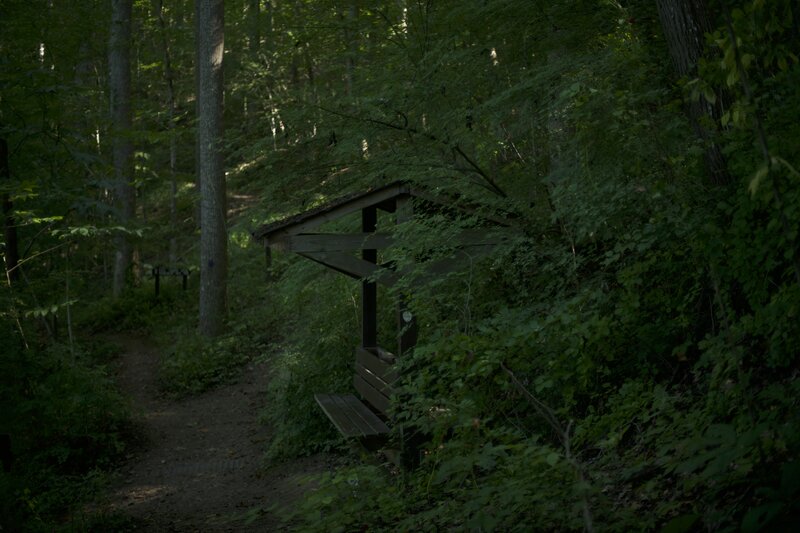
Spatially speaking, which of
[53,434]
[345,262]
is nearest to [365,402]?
[345,262]

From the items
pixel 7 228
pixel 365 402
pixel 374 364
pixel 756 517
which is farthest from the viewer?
pixel 365 402

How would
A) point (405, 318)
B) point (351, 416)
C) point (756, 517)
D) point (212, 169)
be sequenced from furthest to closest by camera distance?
point (212, 169) → point (351, 416) → point (405, 318) → point (756, 517)

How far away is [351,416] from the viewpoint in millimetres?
8469

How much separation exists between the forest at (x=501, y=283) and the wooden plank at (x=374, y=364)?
194mm

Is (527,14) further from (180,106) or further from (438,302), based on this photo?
(180,106)

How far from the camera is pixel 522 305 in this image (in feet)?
22.4

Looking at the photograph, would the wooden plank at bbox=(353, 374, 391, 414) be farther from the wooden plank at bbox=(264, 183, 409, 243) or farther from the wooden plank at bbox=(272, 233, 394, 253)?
the wooden plank at bbox=(264, 183, 409, 243)

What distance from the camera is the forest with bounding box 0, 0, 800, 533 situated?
4.09 m

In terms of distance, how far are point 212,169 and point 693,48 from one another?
1193 centimetres

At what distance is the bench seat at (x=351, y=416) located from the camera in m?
7.79

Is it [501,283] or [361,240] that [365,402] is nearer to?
[361,240]

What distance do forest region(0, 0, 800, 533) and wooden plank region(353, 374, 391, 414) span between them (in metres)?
0.45

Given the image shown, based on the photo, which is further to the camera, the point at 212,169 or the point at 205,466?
the point at 212,169

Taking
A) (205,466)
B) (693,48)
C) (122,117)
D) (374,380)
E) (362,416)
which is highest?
(693,48)
